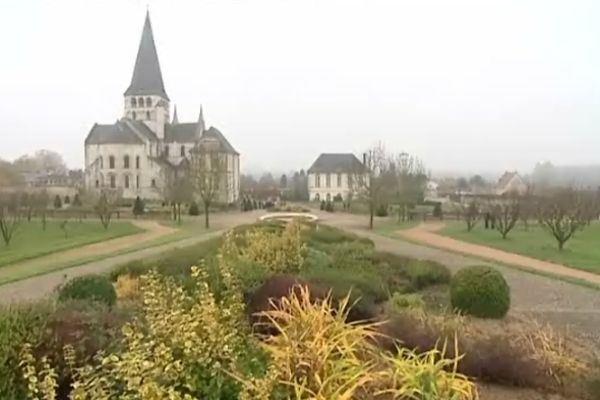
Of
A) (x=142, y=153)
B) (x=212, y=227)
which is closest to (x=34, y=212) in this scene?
(x=212, y=227)

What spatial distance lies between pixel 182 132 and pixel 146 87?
7.21 metres

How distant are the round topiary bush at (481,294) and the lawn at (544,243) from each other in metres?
7.82

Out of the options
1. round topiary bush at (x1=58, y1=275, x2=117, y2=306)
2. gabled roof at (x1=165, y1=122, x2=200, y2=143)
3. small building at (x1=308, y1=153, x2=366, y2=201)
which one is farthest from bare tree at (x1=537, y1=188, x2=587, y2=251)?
gabled roof at (x1=165, y1=122, x2=200, y2=143)

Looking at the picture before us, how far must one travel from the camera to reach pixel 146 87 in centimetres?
7000

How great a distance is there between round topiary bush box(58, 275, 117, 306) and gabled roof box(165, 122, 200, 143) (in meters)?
64.9

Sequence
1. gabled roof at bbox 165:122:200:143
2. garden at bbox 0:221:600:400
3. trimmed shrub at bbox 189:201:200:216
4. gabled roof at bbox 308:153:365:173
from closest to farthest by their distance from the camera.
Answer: garden at bbox 0:221:600:400 → trimmed shrub at bbox 189:201:200:216 → gabled roof at bbox 165:122:200:143 → gabled roof at bbox 308:153:365:173

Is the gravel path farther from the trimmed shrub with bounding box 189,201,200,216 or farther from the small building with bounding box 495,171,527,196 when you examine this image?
the small building with bounding box 495,171,527,196

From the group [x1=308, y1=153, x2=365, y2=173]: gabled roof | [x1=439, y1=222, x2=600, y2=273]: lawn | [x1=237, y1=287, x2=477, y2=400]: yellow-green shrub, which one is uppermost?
[x1=308, y1=153, x2=365, y2=173]: gabled roof

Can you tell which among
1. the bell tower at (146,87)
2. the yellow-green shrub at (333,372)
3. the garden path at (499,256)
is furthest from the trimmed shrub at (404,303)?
the bell tower at (146,87)

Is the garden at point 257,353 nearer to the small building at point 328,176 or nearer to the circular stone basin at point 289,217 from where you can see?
the circular stone basin at point 289,217

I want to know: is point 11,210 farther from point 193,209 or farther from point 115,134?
point 115,134

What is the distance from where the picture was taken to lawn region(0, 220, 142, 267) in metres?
20.7

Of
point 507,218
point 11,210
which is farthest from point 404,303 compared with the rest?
point 11,210

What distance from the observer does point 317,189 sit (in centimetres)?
7694
